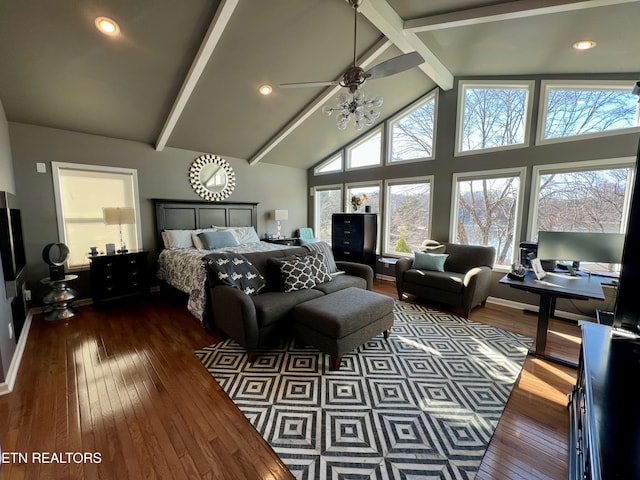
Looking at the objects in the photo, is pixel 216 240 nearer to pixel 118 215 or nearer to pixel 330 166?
pixel 118 215

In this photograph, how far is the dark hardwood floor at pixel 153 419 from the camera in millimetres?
1463

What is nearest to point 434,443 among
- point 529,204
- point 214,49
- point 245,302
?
point 245,302

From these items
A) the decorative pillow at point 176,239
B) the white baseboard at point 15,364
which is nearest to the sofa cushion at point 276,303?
the white baseboard at point 15,364

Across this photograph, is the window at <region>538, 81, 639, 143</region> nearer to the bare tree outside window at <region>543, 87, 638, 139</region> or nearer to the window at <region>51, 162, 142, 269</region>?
the bare tree outside window at <region>543, 87, 638, 139</region>

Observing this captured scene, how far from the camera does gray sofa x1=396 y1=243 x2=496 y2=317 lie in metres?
3.48

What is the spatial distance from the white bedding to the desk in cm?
318

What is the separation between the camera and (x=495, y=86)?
400 cm

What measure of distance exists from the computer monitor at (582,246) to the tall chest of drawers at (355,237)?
9.23ft

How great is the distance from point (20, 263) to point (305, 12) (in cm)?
395

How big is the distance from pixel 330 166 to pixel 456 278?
3989mm

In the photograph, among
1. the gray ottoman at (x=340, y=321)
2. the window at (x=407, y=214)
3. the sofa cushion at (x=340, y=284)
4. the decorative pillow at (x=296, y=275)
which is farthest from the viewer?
the window at (x=407, y=214)

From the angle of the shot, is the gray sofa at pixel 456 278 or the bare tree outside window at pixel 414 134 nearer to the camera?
the gray sofa at pixel 456 278

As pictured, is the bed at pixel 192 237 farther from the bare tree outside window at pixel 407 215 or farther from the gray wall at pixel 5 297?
the bare tree outside window at pixel 407 215

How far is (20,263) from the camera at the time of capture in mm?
2771
